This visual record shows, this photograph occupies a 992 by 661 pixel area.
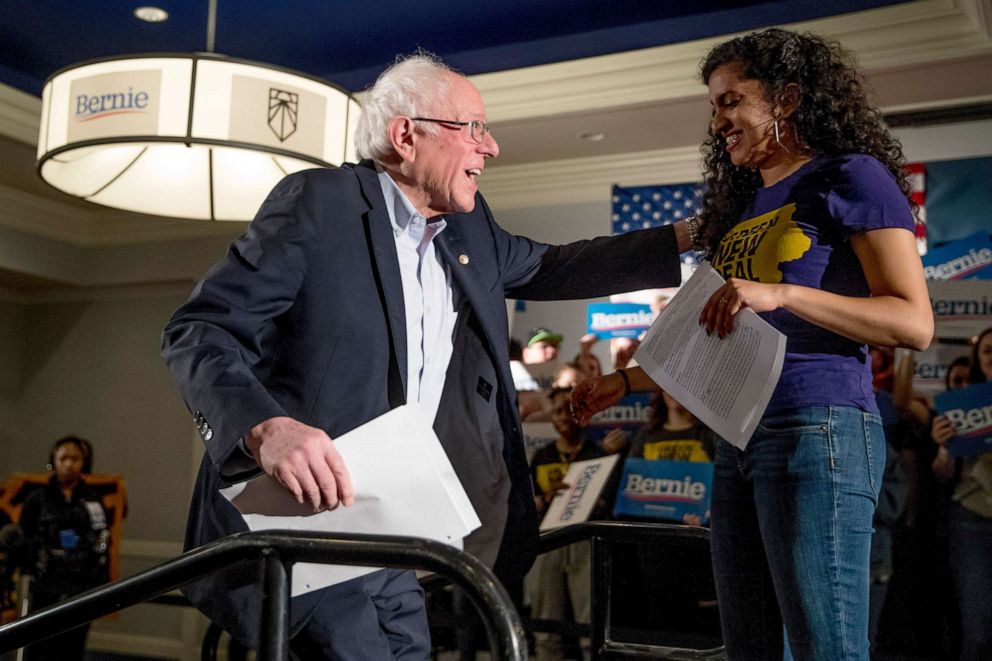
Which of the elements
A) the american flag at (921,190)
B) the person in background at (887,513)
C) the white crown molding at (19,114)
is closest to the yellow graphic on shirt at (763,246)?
the person in background at (887,513)

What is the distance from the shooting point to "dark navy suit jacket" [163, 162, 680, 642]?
132cm

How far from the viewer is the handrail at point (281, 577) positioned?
2.75 ft

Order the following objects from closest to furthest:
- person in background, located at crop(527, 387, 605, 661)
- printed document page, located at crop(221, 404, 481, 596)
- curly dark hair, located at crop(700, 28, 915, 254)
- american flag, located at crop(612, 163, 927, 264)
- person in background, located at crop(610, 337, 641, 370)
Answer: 1. printed document page, located at crop(221, 404, 481, 596)
2. curly dark hair, located at crop(700, 28, 915, 254)
3. person in background, located at crop(527, 387, 605, 661)
4. person in background, located at crop(610, 337, 641, 370)
5. american flag, located at crop(612, 163, 927, 264)

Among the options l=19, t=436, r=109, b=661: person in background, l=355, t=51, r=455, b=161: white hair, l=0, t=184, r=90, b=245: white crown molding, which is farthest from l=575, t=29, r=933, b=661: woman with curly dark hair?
l=0, t=184, r=90, b=245: white crown molding

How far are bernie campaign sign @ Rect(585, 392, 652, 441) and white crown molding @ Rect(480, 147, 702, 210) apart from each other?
1252 millimetres

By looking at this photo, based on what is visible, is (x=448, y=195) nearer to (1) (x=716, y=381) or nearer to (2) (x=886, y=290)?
(1) (x=716, y=381)

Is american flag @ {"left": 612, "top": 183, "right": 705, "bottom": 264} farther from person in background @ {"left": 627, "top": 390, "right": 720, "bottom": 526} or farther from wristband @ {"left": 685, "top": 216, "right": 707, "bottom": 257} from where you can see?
wristband @ {"left": 685, "top": 216, "right": 707, "bottom": 257}

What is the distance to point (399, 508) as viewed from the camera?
117 centimetres

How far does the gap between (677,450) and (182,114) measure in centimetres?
258

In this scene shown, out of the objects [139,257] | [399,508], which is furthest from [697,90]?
[139,257]

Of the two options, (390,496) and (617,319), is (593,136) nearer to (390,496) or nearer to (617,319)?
(617,319)

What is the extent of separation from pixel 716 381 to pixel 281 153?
1.79 meters

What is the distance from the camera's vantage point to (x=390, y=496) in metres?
1.17

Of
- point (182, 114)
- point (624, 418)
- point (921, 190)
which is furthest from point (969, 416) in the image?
point (182, 114)
